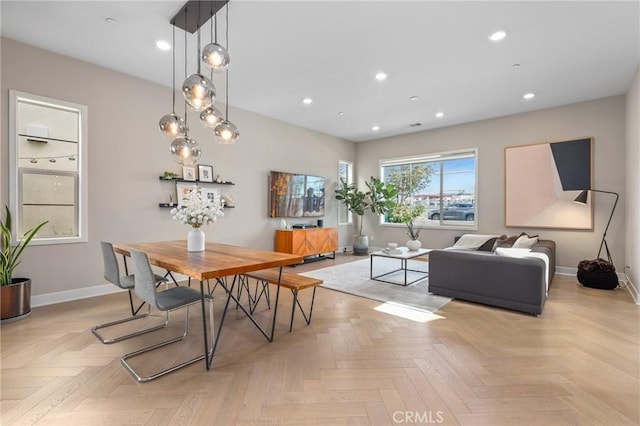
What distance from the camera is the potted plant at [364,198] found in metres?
7.20

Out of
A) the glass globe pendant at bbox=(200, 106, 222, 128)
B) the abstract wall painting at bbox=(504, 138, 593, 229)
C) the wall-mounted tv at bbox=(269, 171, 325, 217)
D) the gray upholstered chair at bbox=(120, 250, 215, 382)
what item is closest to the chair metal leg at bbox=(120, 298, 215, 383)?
the gray upholstered chair at bbox=(120, 250, 215, 382)

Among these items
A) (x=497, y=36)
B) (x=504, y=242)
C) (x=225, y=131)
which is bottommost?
(x=504, y=242)

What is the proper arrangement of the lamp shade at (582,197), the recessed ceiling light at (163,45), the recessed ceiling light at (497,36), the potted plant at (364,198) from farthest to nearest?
1. the potted plant at (364,198)
2. the lamp shade at (582,197)
3. the recessed ceiling light at (163,45)
4. the recessed ceiling light at (497,36)

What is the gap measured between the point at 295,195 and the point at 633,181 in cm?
531

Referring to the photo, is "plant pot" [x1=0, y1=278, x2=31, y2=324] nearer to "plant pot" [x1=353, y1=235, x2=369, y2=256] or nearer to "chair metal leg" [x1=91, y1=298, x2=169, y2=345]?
"chair metal leg" [x1=91, y1=298, x2=169, y2=345]

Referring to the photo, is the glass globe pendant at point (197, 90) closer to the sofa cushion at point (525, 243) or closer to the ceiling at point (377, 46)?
the ceiling at point (377, 46)

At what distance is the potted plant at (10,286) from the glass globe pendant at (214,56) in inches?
103

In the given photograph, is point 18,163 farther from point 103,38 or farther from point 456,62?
point 456,62

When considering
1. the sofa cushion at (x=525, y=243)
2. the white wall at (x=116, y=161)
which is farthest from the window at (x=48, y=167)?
the sofa cushion at (x=525, y=243)

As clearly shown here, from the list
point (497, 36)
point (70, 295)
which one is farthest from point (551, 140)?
point (70, 295)

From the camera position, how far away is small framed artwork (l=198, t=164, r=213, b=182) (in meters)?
4.78

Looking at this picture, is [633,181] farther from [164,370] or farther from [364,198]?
[164,370]

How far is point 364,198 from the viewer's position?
752 cm

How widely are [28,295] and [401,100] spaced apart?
5.53 m
